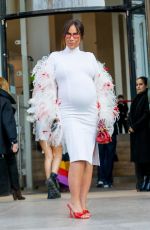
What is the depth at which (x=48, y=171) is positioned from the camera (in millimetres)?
8648

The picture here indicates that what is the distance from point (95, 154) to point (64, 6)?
5498mm

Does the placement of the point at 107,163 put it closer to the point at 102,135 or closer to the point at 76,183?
the point at 102,135

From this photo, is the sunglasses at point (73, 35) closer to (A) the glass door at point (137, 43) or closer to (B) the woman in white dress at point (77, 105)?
(B) the woman in white dress at point (77, 105)

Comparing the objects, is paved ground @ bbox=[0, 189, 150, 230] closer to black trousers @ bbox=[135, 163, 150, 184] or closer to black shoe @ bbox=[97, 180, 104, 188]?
black trousers @ bbox=[135, 163, 150, 184]

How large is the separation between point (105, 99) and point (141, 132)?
12.7 feet

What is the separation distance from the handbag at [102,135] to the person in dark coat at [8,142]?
2.47 m

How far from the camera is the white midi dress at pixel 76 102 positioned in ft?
18.3

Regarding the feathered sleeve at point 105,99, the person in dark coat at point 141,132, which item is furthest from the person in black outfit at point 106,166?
the feathered sleeve at point 105,99

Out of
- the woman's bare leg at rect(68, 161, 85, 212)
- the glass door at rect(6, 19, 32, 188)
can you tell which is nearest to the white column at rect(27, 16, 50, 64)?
the glass door at rect(6, 19, 32, 188)

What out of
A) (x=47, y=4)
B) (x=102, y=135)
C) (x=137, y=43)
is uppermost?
(x=47, y=4)

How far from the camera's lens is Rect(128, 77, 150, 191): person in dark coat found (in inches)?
372

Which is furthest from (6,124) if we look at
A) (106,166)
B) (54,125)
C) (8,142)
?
(106,166)

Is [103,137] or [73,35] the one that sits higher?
[73,35]

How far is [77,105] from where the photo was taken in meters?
5.58
